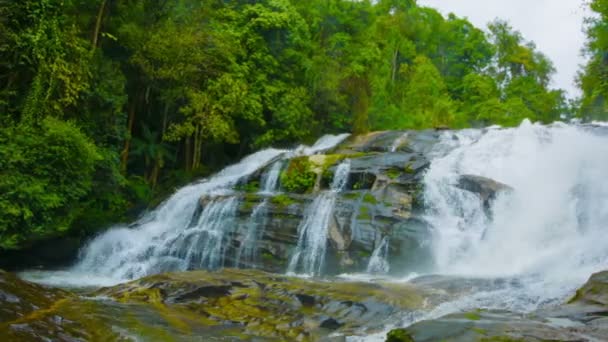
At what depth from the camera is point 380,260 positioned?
13.9 metres

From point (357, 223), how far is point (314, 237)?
4.33 ft

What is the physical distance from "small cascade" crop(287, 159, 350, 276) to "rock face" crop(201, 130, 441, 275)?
149 millimetres

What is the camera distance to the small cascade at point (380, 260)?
45.2ft

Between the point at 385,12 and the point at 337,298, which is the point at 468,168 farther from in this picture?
the point at 385,12

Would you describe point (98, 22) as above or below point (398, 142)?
above

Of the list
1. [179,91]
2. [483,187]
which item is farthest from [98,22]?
[483,187]

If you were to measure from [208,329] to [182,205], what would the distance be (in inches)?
444

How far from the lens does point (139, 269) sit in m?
14.8

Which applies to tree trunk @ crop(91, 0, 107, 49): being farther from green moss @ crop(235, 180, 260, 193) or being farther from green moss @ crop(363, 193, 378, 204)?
green moss @ crop(363, 193, 378, 204)

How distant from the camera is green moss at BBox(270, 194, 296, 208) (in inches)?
621

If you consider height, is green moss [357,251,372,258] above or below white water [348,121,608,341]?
below

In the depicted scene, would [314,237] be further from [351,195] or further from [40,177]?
[40,177]

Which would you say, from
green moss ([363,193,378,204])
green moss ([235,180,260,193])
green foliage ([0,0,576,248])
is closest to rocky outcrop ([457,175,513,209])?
green foliage ([0,0,576,248])

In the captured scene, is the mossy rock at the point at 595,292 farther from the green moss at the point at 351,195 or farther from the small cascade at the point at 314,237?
the green moss at the point at 351,195
